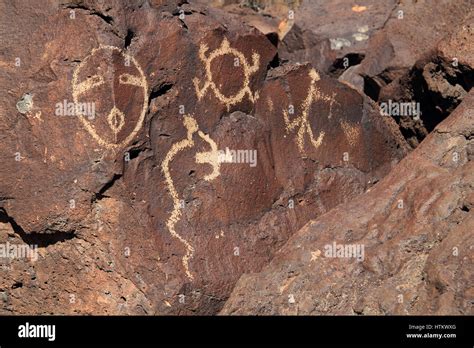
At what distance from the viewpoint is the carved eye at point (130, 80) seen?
4.44 meters

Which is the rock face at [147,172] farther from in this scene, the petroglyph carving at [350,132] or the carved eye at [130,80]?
the petroglyph carving at [350,132]

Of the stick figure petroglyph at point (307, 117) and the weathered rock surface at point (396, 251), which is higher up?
the stick figure petroglyph at point (307, 117)

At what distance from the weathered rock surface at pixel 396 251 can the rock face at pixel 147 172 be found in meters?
0.02

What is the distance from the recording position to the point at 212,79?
4.73 meters

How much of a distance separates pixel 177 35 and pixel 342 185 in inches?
52.8

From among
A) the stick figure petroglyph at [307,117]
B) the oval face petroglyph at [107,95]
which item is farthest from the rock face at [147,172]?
the stick figure petroglyph at [307,117]

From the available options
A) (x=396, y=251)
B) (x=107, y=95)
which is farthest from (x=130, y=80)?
(x=396, y=251)

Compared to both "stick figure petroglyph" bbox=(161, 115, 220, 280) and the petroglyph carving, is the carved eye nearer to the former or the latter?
"stick figure petroglyph" bbox=(161, 115, 220, 280)

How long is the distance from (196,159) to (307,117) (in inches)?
31.8

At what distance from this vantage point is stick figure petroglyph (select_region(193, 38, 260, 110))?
15.4 ft

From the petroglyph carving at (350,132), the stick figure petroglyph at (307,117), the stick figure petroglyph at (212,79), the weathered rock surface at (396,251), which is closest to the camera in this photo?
the weathered rock surface at (396,251)

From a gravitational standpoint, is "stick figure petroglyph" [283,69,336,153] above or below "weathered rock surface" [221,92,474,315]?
above

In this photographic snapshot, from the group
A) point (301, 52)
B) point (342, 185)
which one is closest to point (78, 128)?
point (342, 185)

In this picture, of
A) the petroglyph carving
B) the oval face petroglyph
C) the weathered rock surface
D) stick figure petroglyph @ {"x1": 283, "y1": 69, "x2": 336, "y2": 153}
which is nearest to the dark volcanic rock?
the oval face petroglyph
